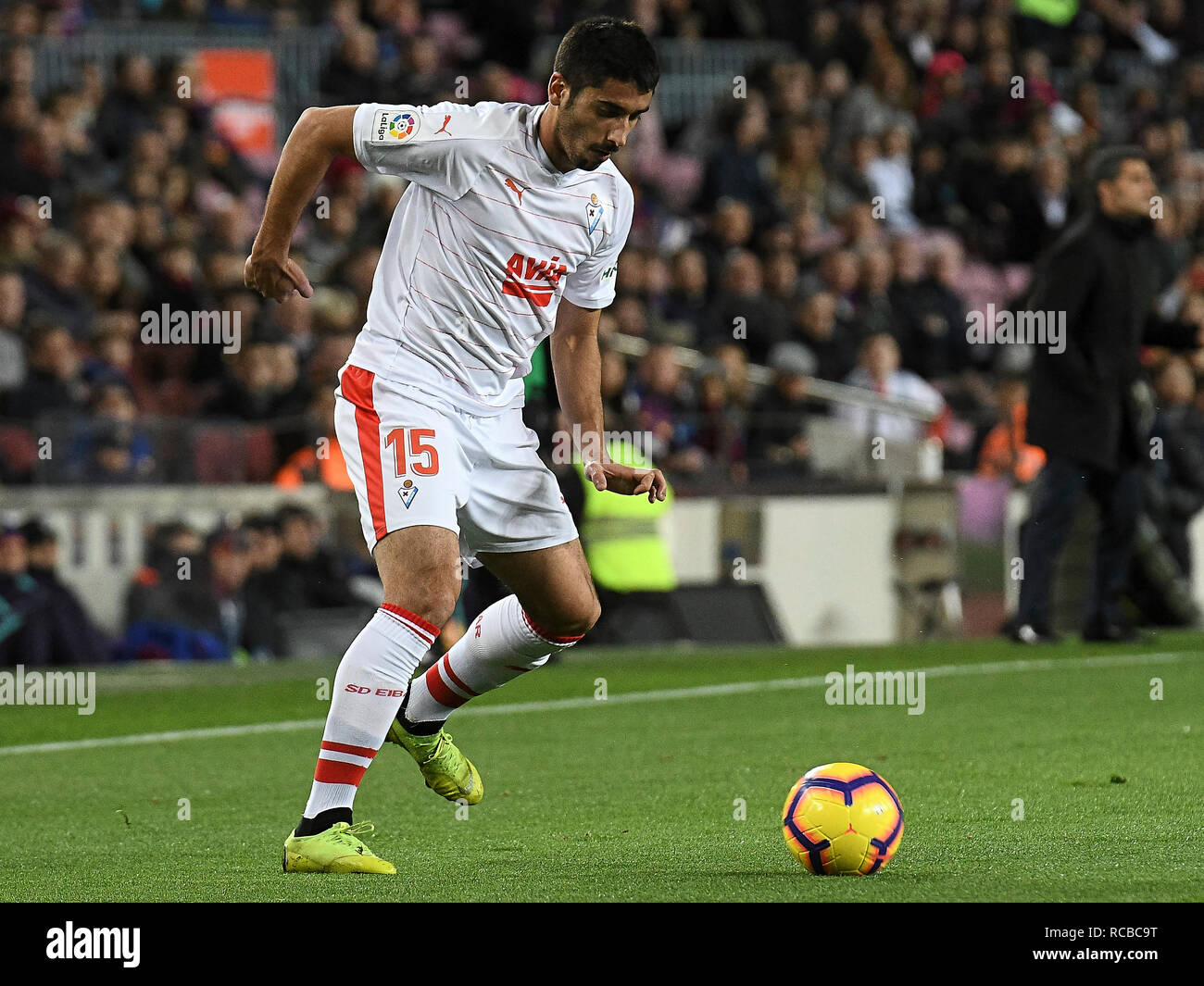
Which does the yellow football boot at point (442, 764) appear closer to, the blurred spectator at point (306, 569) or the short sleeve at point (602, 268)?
the short sleeve at point (602, 268)

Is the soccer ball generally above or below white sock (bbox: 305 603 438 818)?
below

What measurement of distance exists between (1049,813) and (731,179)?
11966 millimetres

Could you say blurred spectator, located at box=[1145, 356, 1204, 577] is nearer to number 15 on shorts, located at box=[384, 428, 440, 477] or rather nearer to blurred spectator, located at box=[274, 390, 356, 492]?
blurred spectator, located at box=[274, 390, 356, 492]

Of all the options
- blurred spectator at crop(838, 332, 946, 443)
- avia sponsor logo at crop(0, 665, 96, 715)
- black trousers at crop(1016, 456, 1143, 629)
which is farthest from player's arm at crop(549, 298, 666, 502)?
blurred spectator at crop(838, 332, 946, 443)

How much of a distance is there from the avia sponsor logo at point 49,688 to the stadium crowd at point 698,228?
0.76 meters

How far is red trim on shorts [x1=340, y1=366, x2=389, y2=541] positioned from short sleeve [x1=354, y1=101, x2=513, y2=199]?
543 millimetres

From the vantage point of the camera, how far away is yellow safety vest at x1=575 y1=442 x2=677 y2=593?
1219cm

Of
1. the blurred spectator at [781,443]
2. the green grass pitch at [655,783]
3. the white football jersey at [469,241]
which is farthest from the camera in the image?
the blurred spectator at [781,443]

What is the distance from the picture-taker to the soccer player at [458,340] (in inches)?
209

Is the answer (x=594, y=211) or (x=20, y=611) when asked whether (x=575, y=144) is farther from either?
(x=20, y=611)

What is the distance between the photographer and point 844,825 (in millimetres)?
5152

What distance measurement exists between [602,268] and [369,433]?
0.87 meters

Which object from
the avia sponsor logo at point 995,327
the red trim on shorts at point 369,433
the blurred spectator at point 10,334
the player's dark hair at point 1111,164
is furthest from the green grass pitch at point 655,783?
the avia sponsor logo at point 995,327
